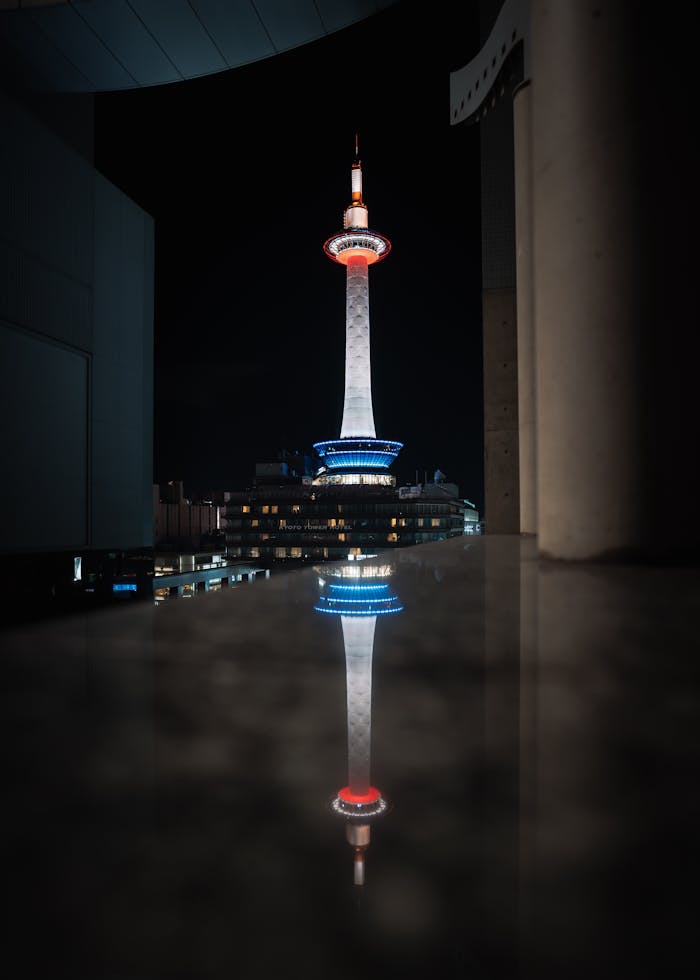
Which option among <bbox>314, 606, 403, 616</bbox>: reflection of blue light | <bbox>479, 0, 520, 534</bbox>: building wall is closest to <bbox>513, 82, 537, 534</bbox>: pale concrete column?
<bbox>479, 0, 520, 534</bbox>: building wall

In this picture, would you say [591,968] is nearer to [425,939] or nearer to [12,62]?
[425,939]

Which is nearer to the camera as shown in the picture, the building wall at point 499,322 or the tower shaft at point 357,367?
the building wall at point 499,322

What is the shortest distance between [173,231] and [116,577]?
50378 millimetres

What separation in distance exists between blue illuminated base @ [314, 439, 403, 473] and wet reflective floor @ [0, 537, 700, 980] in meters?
60.9

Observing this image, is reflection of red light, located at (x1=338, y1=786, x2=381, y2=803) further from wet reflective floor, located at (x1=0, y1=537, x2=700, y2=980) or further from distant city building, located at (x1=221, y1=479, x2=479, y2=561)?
distant city building, located at (x1=221, y1=479, x2=479, y2=561)

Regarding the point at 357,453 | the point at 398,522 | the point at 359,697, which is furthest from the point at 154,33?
the point at 357,453

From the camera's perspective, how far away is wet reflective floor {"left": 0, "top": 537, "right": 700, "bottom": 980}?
600mm

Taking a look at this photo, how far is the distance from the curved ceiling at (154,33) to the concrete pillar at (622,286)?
29.0ft

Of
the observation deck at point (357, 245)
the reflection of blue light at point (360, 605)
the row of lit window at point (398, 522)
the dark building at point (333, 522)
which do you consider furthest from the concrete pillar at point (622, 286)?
the observation deck at point (357, 245)

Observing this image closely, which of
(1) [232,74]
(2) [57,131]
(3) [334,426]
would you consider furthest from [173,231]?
(3) [334,426]

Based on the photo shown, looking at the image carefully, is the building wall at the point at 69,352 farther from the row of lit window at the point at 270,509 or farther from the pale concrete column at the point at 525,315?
the row of lit window at the point at 270,509

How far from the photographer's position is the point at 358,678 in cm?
157

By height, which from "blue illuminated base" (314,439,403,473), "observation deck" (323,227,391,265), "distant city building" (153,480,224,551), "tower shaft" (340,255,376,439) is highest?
"observation deck" (323,227,391,265)

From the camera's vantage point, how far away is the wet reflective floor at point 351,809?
0.60 m
